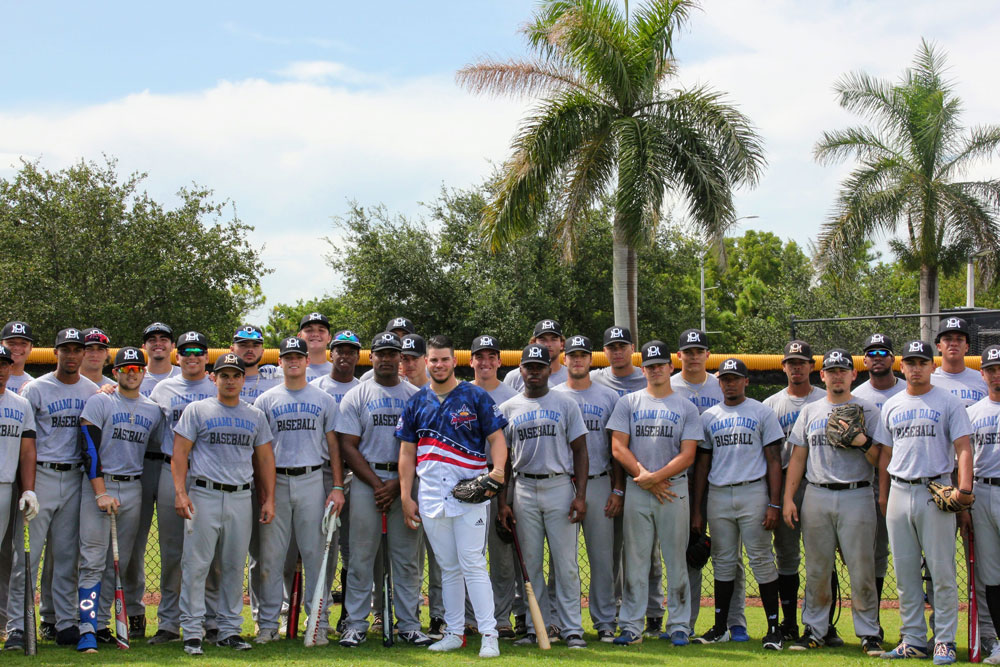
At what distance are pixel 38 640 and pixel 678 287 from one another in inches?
1038

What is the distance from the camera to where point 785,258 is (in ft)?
179

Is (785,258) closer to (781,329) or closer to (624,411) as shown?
(781,329)

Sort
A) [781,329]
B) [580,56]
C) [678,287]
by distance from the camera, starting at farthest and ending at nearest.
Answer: [781,329], [678,287], [580,56]

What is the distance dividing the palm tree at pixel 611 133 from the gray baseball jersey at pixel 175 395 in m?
9.39

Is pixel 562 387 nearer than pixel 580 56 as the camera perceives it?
Yes

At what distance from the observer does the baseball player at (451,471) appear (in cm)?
587

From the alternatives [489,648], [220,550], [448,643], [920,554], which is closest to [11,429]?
[220,550]

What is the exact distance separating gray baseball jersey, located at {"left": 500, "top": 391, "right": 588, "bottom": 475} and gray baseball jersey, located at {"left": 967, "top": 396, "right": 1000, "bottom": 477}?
2.59 meters

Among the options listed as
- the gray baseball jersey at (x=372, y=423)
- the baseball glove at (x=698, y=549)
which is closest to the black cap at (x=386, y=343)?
the gray baseball jersey at (x=372, y=423)

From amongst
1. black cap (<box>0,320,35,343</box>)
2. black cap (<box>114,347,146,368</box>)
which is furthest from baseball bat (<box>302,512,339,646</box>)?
black cap (<box>0,320,35,343</box>)

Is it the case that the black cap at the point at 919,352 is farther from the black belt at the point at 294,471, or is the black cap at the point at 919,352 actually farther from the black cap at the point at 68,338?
the black cap at the point at 68,338

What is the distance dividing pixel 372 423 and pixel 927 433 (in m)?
3.69

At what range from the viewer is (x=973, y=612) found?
5883mm

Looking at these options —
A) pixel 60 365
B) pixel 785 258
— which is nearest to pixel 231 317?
pixel 60 365
